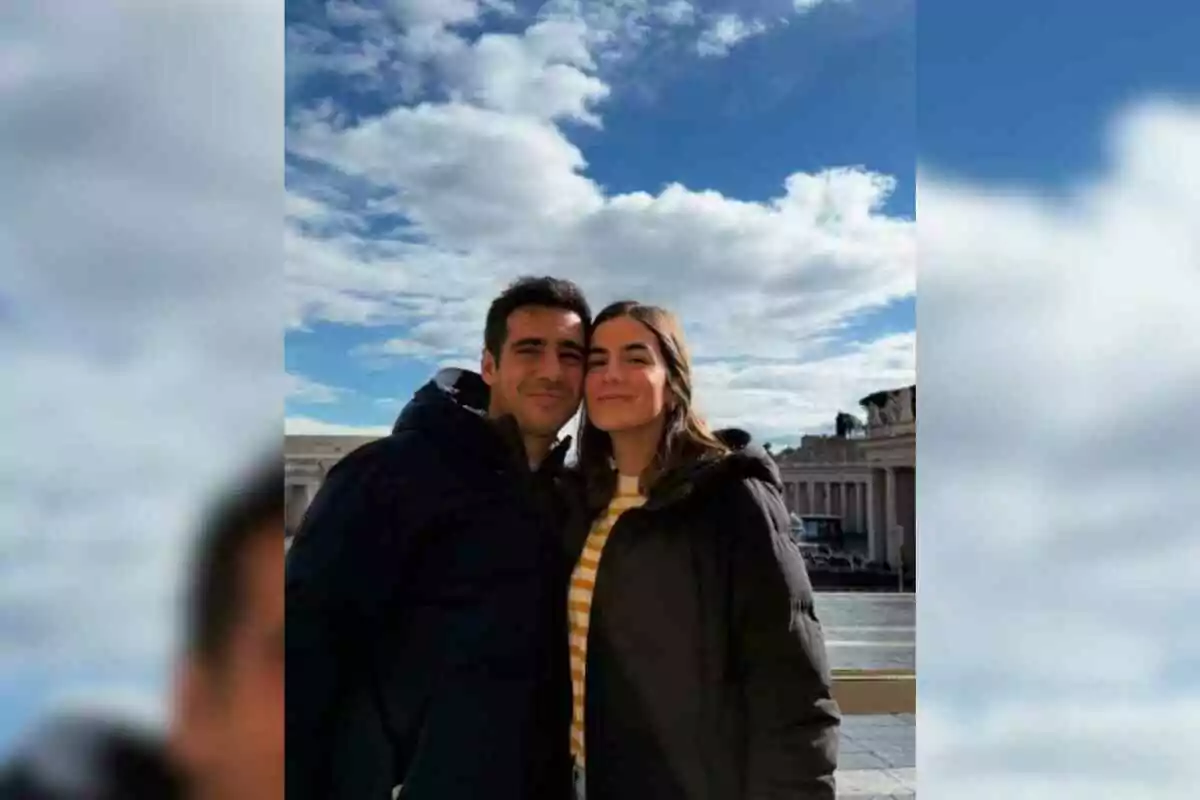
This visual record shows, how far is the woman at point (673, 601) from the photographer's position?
1.16m

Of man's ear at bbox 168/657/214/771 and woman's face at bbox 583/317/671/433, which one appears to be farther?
woman's face at bbox 583/317/671/433

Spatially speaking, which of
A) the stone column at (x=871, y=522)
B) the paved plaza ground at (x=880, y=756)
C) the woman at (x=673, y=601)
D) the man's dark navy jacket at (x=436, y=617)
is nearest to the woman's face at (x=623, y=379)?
the woman at (x=673, y=601)

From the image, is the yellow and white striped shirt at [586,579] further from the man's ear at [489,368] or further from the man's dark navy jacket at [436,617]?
the man's ear at [489,368]

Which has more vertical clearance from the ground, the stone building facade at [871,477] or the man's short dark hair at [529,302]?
the man's short dark hair at [529,302]

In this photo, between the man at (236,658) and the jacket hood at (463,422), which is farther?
the jacket hood at (463,422)

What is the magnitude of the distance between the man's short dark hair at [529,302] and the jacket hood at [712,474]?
206 mm

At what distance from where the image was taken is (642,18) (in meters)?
1.24

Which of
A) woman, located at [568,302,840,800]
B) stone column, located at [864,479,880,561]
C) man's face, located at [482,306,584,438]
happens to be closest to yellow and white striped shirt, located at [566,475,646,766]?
woman, located at [568,302,840,800]

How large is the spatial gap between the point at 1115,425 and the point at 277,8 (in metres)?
1.15

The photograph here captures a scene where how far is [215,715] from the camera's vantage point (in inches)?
40.1

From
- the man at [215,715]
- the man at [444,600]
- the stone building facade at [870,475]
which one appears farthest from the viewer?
the stone building facade at [870,475]

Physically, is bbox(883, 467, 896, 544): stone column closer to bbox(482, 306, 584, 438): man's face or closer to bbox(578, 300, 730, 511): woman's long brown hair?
bbox(578, 300, 730, 511): woman's long brown hair

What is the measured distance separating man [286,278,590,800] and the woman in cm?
4

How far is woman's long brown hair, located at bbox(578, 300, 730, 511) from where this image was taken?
1.19 m
